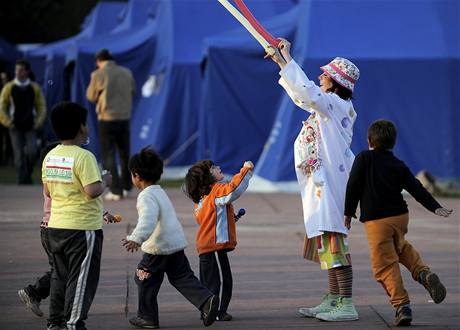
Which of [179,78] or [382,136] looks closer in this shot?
[382,136]

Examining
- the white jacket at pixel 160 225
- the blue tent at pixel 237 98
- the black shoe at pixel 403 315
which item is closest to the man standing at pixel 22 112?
the blue tent at pixel 237 98

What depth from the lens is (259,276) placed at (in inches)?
354

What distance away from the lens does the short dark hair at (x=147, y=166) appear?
271 inches

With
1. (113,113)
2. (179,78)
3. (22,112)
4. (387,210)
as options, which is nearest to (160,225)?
(387,210)

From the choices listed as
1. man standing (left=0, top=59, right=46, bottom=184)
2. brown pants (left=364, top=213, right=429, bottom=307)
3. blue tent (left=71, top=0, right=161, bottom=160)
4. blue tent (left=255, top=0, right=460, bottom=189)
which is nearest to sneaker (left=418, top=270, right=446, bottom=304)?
brown pants (left=364, top=213, right=429, bottom=307)

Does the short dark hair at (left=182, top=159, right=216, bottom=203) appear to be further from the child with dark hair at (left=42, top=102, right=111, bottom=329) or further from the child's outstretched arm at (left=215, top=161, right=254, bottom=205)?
the child with dark hair at (left=42, top=102, right=111, bottom=329)

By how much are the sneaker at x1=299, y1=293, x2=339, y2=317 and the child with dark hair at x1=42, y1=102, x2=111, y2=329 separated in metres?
1.63

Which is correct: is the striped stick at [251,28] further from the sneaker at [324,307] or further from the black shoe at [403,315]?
the black shoe at [403,315]

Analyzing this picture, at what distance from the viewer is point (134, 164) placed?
22.7 ft

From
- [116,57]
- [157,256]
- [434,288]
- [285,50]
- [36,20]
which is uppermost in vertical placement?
[36,20]

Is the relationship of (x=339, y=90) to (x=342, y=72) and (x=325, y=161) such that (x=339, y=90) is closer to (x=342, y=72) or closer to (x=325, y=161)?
(x=342, y=72)

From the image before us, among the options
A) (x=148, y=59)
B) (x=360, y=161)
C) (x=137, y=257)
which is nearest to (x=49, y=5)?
(x=148, y=59)

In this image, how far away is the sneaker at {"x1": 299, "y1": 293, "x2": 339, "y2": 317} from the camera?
7.29m

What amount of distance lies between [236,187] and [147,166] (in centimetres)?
60
